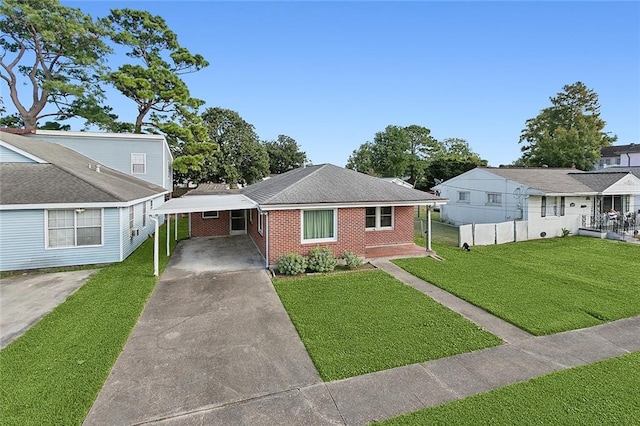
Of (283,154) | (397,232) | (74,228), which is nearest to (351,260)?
(397,232)

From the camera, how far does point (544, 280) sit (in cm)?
952

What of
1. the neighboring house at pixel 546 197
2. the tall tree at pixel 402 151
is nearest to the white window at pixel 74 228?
the neighboring house at pixel 546 197

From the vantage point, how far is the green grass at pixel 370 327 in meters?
5.21

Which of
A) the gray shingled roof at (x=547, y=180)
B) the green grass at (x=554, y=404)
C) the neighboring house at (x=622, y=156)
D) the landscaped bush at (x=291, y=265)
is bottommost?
the green grass at (x=554, y=404)

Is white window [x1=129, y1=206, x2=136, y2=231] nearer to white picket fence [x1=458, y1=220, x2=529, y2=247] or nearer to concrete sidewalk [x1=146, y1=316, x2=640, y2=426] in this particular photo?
concrete sidewalk [x1=146, y1=316, x2=640, y2=426]

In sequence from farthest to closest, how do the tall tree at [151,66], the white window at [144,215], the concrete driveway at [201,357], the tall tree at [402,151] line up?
the tall tree at [402,151], the tall tree at [151,66], the white window at [144,215], the concrete driveway at [201,357]

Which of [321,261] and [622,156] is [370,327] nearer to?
[321,261]

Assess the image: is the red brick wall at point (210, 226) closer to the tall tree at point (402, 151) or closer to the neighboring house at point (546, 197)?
the neighboring house at point (546, 197)

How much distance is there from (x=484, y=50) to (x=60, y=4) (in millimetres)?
32904

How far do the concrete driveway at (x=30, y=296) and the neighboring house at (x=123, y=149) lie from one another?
527 inches

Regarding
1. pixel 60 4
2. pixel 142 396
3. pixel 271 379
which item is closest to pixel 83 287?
pixel 142 396

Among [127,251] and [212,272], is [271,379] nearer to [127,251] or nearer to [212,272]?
[212,272]

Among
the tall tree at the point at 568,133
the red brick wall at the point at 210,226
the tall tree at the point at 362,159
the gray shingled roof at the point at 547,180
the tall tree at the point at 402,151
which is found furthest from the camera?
the tall tree at the point at 362,159

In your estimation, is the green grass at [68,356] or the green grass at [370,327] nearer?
the green grass at [68,356]
